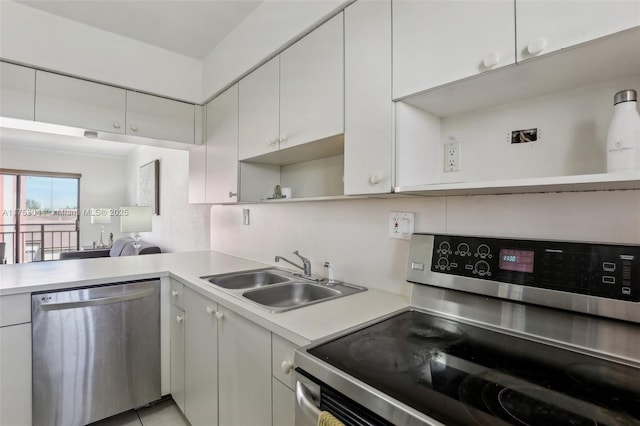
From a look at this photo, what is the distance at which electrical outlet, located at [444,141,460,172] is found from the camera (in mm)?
1158

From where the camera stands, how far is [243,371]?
119 cm

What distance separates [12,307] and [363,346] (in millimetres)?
1665

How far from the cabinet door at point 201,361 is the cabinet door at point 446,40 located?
124cm

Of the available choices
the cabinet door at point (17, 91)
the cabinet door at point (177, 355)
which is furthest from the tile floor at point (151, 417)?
the cabinet door at point (17, 91)

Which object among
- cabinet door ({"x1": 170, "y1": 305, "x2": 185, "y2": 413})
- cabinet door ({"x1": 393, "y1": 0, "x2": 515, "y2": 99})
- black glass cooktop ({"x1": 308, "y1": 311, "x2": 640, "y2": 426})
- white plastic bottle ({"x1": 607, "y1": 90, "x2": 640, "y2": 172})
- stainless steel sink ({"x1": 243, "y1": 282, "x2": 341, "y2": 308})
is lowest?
cabinet door ({"x1": 170, "y1": 305, "x2": 185, "y2": 413})

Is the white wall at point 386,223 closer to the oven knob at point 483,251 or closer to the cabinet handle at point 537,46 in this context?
the oven knob at point 483,251

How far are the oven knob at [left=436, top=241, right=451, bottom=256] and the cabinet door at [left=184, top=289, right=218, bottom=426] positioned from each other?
3.25ft

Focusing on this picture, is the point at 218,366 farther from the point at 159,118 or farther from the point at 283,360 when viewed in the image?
the point at 159,118

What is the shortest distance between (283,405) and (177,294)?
1.08m

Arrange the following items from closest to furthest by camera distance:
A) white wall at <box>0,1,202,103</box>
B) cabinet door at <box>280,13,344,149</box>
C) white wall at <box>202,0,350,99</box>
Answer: cabinet door at <box>280,13,344,149</box> → white wall at <box>202,0,350,99</box> → white wall at <box>0,1,202,103</box>

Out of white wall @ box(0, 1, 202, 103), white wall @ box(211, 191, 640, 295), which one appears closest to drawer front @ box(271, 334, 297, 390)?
white wall @ box(211, 191, 640, 295)

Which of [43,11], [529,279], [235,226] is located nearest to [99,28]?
[43,11]

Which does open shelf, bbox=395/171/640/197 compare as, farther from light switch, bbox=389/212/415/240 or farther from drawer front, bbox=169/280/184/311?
drawer front, bbox=169/280/184/311

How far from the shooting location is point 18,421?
1434 millimetres
